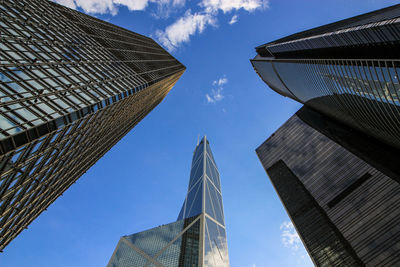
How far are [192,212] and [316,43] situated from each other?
240ft

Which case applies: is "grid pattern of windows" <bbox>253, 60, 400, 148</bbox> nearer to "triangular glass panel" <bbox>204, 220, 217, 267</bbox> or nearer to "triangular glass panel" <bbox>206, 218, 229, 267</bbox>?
"triangular glass panel" <bbox>204, 220, 217, 267</bbox>

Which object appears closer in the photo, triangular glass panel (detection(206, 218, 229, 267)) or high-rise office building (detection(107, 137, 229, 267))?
high-rise office building (detection(107, 137, 229, 267))

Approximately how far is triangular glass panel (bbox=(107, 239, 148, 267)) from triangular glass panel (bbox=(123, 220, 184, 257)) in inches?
92.2

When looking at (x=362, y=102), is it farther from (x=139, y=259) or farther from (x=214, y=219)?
(x=139, y=259)

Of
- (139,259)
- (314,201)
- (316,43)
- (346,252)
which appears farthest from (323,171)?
(139,259)

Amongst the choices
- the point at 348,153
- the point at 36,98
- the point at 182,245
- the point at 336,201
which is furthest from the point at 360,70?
the point at 182,245

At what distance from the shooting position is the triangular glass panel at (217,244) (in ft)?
264

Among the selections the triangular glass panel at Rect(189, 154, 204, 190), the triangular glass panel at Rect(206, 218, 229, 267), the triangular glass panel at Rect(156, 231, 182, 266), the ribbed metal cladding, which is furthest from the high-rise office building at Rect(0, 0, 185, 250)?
the triangular glass panel at Rect(189, 154, 204, 190)

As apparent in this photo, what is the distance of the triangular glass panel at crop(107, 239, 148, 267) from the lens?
78.5 m

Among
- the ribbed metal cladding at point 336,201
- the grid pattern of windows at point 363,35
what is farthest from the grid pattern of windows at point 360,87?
the ribbed metal cladding at point 336,201

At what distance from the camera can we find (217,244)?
8575 cm

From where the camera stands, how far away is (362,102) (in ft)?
171

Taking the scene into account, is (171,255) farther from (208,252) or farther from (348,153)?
(348,153)

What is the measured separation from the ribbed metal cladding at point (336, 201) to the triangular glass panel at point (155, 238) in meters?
39.2
